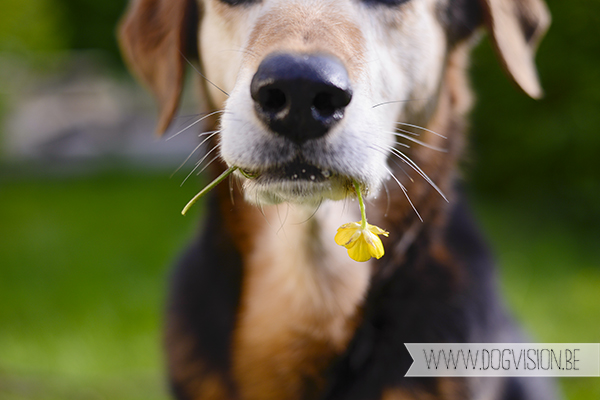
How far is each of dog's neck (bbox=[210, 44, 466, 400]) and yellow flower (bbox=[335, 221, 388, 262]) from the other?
1.63 ft

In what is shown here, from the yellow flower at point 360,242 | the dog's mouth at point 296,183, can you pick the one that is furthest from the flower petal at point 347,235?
the dog's mouth at point 296,183

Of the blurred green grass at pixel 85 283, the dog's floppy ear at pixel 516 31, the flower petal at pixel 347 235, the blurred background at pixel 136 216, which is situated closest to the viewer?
the flower petal at pixel 347 235

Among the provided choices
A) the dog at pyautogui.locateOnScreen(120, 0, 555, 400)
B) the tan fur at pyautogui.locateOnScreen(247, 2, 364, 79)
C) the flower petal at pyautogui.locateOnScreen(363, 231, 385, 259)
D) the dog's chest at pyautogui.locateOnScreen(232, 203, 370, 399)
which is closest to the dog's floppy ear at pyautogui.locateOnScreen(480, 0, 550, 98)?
the dog at pyautogui.locateOnScreen(120, 0, 555, 400)

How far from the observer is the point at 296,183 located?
4.89 feet

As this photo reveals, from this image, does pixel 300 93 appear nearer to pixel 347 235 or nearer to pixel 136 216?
pixel 347 235

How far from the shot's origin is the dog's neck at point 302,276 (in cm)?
202

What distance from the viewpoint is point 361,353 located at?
1963 mm

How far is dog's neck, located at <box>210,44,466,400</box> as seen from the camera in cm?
202

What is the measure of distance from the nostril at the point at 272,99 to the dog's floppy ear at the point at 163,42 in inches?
41.7

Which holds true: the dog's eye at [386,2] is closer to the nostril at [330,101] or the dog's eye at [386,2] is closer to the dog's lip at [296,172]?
the nostril at [330,101]

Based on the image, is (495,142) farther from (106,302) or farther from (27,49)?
(27,49)

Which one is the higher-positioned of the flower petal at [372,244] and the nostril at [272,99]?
the nostril at [272,99]
